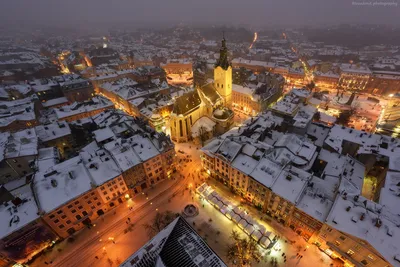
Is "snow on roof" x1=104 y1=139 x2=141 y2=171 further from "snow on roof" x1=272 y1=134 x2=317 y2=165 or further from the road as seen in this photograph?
"snow on roof" x1=272 y1=134 x2=317 y2=165

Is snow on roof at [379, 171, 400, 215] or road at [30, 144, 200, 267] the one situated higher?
snow on roof at [379, 171, 400, 215]

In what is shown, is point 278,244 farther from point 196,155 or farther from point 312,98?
point 312,98

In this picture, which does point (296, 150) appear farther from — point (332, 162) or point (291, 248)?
point (291, 248)

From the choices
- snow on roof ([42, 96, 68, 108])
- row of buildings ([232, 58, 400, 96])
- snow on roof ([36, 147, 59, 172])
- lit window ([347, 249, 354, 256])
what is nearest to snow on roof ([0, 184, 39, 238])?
snow on roof ([36, 147, 59, 172])

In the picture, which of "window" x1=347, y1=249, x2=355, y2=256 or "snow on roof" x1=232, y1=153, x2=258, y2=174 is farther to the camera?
"snow on roof" x1=232, y1=153, x2=258, y2=174

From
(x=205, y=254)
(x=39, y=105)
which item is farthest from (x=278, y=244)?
(x=39, y=105)

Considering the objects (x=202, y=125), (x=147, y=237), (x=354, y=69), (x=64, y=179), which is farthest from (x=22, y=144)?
(x=354, y=69)
